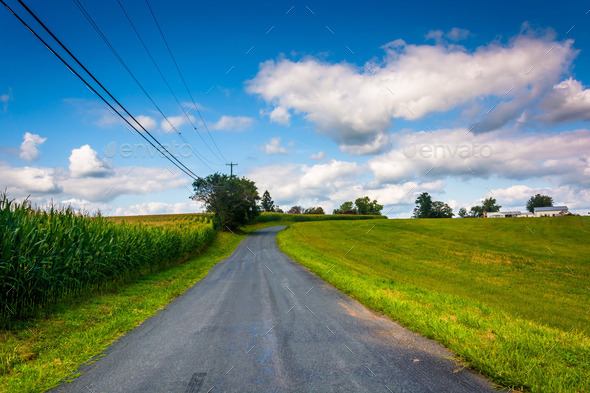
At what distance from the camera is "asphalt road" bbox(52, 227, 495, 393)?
3.51 meters

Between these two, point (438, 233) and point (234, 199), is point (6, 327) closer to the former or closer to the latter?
point (438, 233)

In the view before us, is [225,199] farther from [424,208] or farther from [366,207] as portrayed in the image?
[366,207]

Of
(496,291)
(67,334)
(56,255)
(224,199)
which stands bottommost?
(496,291)

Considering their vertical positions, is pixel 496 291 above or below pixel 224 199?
below

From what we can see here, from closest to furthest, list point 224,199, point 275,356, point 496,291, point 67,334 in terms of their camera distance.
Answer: point 275,356
point 67,334
point 496,291
point 224,199

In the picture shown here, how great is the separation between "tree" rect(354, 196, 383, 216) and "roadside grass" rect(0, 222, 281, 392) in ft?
294

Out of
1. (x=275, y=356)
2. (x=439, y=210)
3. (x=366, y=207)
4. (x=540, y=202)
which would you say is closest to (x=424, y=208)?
(x=439, y=210)

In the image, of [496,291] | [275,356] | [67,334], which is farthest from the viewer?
[496,291]

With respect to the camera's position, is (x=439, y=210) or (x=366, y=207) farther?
(x=366, y=207)

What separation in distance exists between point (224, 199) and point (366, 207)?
228ft

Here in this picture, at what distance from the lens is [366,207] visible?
104 metres

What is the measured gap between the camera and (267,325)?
582 centimetres

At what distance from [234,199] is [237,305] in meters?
Result: 41.1

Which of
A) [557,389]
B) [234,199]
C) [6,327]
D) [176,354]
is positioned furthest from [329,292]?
[234,199]
